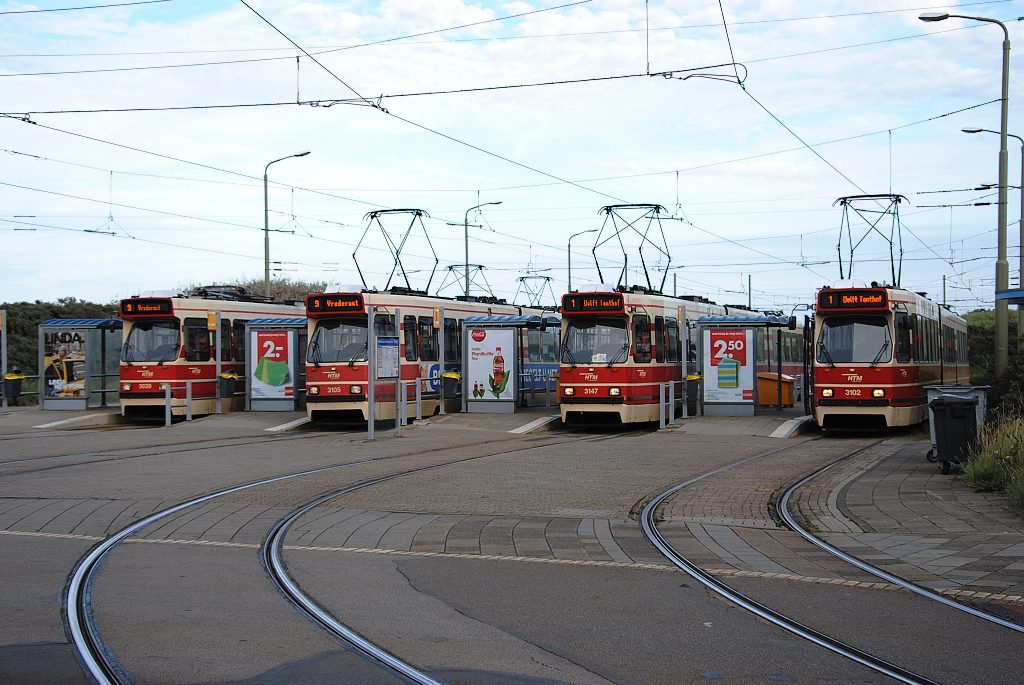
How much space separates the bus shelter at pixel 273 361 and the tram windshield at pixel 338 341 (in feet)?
8.69

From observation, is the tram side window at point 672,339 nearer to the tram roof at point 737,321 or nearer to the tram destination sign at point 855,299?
the tram roof at point 737,321

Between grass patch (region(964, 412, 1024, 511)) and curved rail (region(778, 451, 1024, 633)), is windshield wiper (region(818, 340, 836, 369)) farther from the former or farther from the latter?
curved rail (region(778, 451, 1024, 633))

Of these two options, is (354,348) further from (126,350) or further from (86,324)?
(86,324)

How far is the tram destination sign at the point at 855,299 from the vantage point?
2442cm

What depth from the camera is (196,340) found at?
94.2ft

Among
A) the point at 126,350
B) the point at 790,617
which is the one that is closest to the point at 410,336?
the point at 126,350

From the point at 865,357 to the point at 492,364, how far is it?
9.76 m

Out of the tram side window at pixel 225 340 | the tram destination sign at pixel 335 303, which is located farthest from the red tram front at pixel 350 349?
the tram side window at pixel 225 340

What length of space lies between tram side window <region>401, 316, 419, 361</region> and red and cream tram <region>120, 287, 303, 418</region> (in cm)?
519

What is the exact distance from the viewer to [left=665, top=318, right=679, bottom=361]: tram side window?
28.5 metres

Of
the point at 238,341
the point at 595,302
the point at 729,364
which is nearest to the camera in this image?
the point at 595,302

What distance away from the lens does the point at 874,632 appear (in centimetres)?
729

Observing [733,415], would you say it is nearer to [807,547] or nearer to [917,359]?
[917,359]

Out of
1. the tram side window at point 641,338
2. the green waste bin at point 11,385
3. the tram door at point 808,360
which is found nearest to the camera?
the tram door at point 808,360
